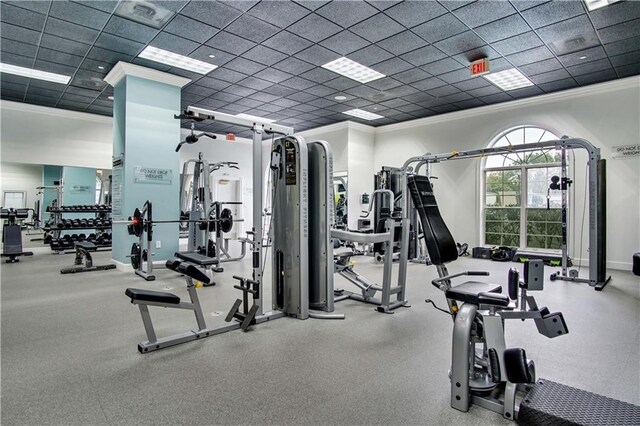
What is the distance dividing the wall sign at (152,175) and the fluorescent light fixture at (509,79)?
5.86 m

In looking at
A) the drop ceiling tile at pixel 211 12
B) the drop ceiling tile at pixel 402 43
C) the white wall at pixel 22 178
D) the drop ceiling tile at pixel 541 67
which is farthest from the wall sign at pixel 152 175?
the drop ceiling tile at pixel 541 67

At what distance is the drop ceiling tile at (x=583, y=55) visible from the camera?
5117mm

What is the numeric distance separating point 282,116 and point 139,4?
5.07 meters

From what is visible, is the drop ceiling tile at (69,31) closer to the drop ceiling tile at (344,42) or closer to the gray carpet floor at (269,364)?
the drop ceiling tile at (344,42)

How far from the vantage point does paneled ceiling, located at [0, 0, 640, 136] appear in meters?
4.12

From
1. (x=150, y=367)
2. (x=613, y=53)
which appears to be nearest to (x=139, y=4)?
(x=150, y=367)

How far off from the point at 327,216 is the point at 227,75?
391 cm

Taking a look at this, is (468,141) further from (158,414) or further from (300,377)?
(158,414)

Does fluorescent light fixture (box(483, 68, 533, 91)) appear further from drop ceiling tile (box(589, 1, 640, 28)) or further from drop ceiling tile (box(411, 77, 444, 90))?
drop ceiling tile (box(589, 1, 640, 28))

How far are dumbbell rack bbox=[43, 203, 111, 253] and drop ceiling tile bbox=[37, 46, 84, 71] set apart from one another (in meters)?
2.65

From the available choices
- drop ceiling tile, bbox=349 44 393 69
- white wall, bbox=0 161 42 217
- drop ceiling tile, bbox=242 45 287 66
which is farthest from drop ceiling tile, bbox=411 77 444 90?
white wall, bbox=0 161 42 217

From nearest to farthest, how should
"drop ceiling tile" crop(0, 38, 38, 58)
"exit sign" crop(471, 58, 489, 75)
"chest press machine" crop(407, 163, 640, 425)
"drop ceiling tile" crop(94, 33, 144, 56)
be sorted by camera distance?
1. "chest press machine" crop(407, 163, 640, 425)
2. "drop ceiling tile" crop(94, 33, 144, 56)
3. "drop ceiling tile" crop(0, 38, 38, 58)
4. "exit sign" crop(471, 58, 489, 75)

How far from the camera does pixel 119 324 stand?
3.35 metres

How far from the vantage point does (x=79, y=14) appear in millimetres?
4234
